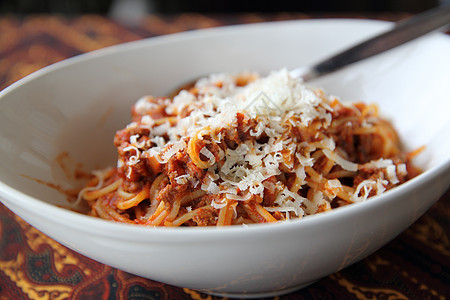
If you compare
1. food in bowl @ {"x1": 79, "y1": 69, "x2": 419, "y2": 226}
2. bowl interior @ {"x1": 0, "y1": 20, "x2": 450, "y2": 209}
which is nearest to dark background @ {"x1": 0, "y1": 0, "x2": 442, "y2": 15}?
bowl interior @ {"x1": 0, "y1": 20, "x2": 450, "y2": 209}

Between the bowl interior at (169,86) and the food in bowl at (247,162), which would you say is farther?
the bowl interior at (169,86)

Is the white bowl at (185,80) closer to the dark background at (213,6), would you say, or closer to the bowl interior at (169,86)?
the bowl interior at (169,86)

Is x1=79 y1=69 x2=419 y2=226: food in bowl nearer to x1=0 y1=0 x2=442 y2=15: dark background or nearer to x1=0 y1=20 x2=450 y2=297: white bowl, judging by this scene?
x1=0 y1=20 x2=450 y2=297: white bowl

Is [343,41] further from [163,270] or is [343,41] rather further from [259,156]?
[163,270]

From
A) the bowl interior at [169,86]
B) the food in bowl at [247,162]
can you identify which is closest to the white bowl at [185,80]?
the bowl interior at [169,86]

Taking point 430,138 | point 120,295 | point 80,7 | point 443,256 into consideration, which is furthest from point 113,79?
point 80,7

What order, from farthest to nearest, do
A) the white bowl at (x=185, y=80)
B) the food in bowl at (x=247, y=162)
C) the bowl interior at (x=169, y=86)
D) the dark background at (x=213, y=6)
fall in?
the dark background at (x=213, y=6) → the bowl interior at (x=169, y=86) → the food in bowl at (x=247, y=162) → the white bowl at (x=185, y=80)

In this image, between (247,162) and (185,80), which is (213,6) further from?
(247,162)

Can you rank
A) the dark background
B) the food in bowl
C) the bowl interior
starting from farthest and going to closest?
1. the dark background
2. the bowl interior
3. the food in bowl
